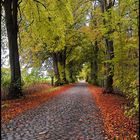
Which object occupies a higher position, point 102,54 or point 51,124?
point 102,54

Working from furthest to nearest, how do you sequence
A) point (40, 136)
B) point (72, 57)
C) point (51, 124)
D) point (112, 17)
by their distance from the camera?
point (72, 57) → point (112, 17) → point (51, 124) → point (40, 136)

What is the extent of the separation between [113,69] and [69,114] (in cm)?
741

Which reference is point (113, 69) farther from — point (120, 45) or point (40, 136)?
point (40, 136)

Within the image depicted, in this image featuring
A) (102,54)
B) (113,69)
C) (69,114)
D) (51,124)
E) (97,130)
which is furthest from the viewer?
(102,54)

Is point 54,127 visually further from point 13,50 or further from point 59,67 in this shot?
point 59,67

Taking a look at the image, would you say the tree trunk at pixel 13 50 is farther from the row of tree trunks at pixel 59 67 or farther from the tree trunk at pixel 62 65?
the tree trunk at pixel 62 65

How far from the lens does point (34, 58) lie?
4244 centimetres

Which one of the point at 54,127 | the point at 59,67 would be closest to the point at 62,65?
the point at 59,67

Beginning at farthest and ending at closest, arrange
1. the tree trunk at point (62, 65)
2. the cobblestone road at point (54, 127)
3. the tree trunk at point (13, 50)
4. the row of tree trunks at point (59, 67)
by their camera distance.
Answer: the tree trunk at point (62, 65), the row of tree trunks at point (59, 67), the tree trunk at point (13, 50), the cobblestone road at point (54, 127)

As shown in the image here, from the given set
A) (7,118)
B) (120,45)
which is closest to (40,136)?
(7,118)

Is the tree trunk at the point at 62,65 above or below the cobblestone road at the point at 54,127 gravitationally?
above

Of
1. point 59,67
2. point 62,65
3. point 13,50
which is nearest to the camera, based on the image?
point 13,50

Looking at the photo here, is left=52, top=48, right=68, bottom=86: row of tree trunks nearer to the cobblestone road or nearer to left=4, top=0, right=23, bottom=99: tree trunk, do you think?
left=4, top=0, right=23, bottom=99: tree trunk

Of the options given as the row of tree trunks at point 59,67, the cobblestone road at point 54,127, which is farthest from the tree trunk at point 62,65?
the cobblestone road at point 54,127
